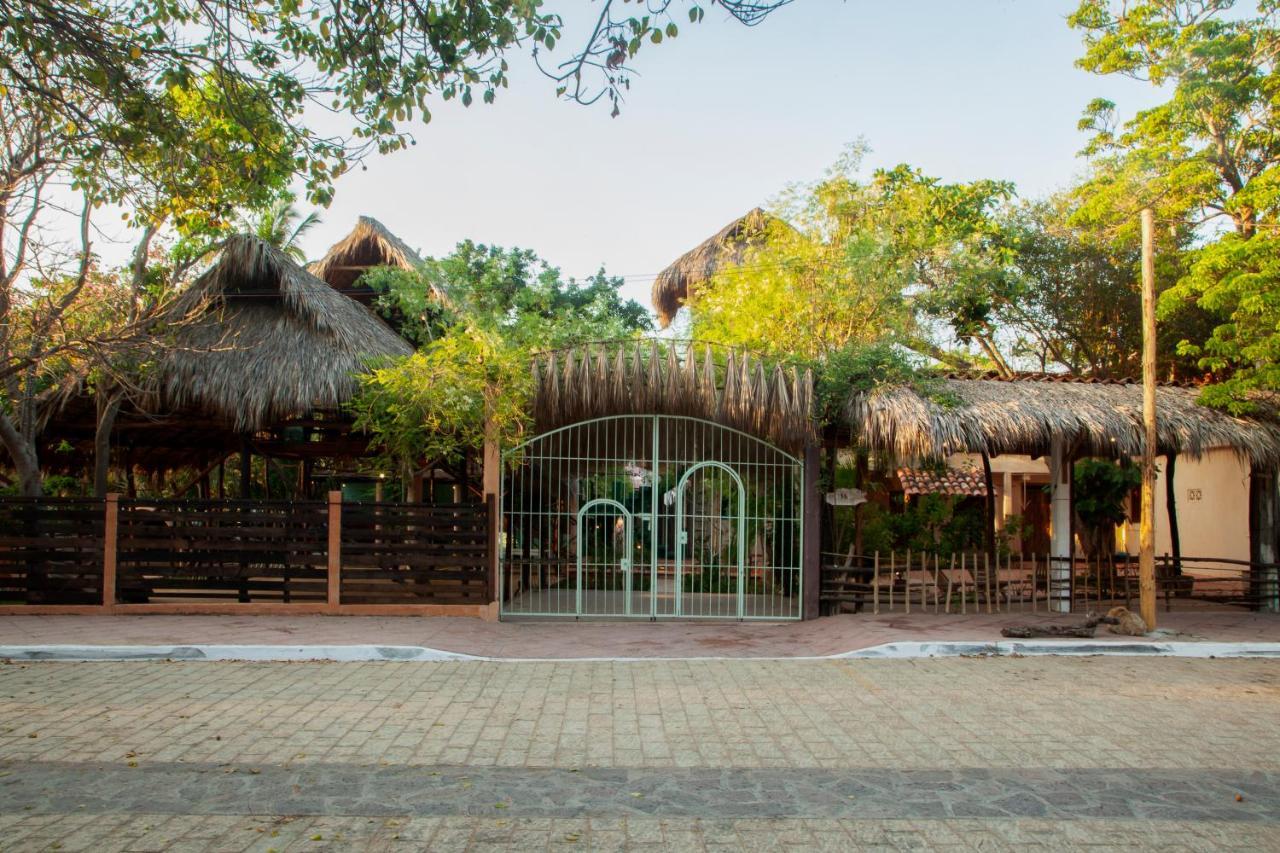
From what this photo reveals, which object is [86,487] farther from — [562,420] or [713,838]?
[713,838]

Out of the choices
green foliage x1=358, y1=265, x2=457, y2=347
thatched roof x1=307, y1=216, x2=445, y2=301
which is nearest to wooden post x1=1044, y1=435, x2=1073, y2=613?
green foliage x1=358, y1=265, x2=457, y2=347

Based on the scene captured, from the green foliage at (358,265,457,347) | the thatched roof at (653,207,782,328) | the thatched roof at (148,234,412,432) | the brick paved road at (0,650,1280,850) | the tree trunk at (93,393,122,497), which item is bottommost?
the brick paved road at (0,650,1280,850)

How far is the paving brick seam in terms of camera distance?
4.64 metres

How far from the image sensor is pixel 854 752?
5809 millimetres

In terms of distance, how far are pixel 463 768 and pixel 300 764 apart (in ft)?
2.91

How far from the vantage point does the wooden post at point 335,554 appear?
37.9 ft

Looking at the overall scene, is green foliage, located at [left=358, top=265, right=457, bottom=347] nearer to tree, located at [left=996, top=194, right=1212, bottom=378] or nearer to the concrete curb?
the concrete curb

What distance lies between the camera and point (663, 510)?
1298 cm

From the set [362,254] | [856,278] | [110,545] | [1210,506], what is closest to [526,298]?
[362,254]

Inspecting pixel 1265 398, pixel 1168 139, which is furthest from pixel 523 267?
pixel 1265 398

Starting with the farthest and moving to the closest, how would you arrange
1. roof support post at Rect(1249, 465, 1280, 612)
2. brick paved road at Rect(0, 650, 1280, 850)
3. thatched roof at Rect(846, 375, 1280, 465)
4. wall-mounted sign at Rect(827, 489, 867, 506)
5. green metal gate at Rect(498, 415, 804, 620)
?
roof support post at Rect(1249, 465, 1280, 612)
wall-mounted sign at Rect(827, 489, 867, 506)
green metal gate at Rect(498, 415, 804, 620)
thatched roof at Rect(846, 375, 1280, 465)
brick paved road at Rect(0, 650, 1280, 850)

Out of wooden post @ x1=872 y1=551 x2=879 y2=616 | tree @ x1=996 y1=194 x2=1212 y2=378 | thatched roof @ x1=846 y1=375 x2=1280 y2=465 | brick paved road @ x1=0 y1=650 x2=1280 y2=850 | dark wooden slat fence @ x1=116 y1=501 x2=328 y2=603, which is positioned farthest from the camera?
tree @ x1=996 y1=194 x2=1212 y2=378

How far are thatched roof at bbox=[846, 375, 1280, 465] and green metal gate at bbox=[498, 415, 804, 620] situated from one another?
135cm

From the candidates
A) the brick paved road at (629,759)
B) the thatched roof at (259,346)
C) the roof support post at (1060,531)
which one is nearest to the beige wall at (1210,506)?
the roof support post at (1060,531)
